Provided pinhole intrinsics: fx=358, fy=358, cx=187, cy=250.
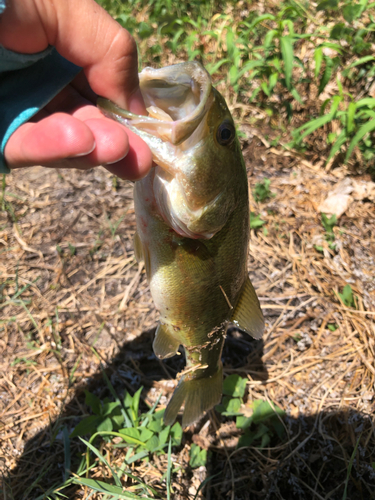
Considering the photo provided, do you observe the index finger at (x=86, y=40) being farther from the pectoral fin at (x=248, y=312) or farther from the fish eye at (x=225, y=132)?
the pectoral fin at (x=248, y=312)

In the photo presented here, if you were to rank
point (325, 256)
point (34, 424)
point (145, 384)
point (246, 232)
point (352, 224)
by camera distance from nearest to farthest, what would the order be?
1. point (246, 232)
2. point (34, 424)
3. point (145, 384)
4. point (325, 256)
5. point (352, 224)

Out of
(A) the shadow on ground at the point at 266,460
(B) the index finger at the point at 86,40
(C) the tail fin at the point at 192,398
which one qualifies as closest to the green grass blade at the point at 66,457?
(A) the shadow on ground at the point at 266,460

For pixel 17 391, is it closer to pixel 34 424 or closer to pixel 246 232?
pixel 34 424

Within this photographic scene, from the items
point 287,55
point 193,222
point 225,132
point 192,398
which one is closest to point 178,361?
point 192,398

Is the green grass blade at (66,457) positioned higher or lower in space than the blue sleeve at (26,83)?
lower

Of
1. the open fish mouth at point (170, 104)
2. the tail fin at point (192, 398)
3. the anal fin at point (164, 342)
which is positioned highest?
the open fish mouth at point (170, 104)

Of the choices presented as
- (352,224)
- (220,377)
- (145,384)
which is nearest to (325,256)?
(352,224)

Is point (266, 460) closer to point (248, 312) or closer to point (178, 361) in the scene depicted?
point (178, 361)

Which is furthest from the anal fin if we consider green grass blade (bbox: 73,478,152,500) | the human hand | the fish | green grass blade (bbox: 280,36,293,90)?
green grass blade (bbox: 280,36,293,90)
